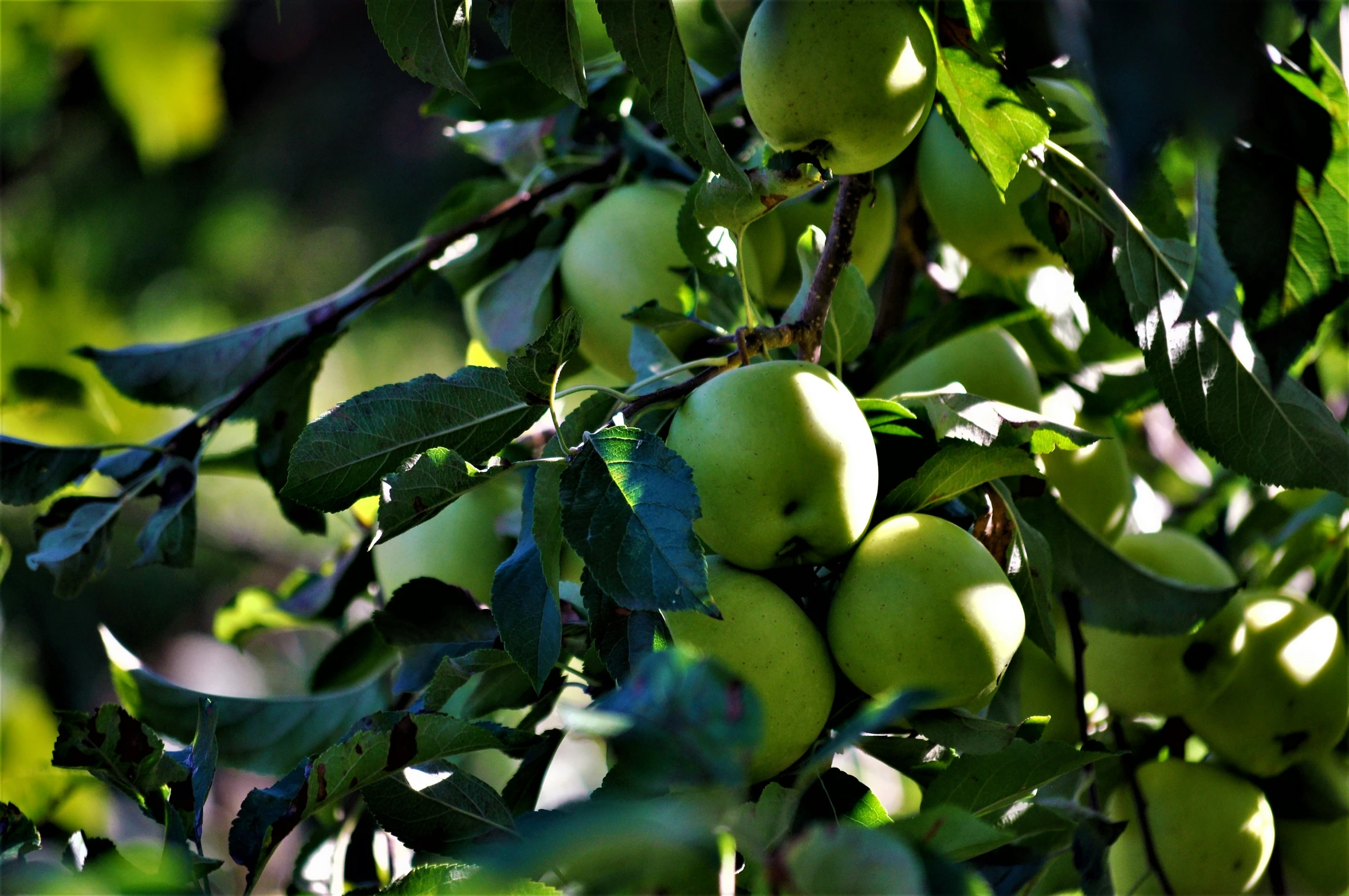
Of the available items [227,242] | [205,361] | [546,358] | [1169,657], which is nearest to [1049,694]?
[1169,657]

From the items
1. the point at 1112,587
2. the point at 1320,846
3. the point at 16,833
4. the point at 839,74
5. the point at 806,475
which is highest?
the point at 839,74

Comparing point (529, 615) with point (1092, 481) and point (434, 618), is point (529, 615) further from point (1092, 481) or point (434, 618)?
point (1092, 481)

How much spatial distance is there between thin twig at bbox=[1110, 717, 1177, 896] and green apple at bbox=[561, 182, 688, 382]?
0.42 metres

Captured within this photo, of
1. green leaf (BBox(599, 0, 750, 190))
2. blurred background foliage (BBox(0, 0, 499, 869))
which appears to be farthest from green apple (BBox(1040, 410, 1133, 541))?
blurred background foliage (BBox(0, 0, 499, 869))

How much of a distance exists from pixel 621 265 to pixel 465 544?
21 centimetres

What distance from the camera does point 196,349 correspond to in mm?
821

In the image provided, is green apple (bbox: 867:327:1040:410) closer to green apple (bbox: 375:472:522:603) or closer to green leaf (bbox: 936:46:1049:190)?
green leaf (bbox: 936:46:1049:190)

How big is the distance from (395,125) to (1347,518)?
3.03m

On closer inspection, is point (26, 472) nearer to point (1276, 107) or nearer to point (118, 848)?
point (118, 848)

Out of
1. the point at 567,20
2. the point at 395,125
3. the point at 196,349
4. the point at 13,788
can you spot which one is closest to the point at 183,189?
the point at 395,125

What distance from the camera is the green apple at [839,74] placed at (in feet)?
1.47

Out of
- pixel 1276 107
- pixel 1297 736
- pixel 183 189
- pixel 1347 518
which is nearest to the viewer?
pixel 1276 107

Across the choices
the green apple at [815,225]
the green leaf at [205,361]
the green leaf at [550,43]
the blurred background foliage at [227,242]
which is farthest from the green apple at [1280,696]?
the blurred background foliage at [227,242]

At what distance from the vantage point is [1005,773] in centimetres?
43
